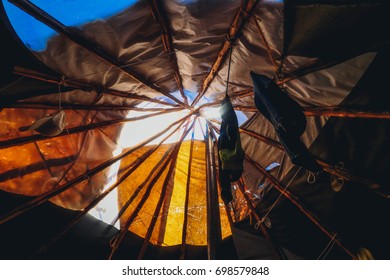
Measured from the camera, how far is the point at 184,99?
179 inches

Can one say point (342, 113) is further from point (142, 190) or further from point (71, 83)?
point (142, 190)

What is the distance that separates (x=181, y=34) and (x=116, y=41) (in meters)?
0.75

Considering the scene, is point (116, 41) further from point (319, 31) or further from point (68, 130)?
point (319, 31)

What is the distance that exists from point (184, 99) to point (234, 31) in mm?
2128

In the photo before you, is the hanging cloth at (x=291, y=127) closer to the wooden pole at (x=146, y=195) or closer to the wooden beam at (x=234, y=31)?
the wooden beam at (x=234, y=31)

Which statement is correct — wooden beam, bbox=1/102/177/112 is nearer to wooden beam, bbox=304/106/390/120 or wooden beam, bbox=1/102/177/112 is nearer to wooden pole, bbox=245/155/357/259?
wooden pole, bbox=245/155/357/259

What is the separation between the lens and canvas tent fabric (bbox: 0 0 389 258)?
86.8 inches

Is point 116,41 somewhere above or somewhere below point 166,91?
below

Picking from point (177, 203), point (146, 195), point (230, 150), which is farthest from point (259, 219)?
point (230, 150)

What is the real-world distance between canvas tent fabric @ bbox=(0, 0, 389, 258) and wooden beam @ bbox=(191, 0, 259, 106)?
0.05 feet

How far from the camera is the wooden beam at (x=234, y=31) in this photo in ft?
7.18

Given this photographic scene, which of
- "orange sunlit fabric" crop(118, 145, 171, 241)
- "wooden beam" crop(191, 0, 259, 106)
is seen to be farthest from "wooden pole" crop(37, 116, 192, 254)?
"wooden beam" crop(191, 0, 259, 106)
